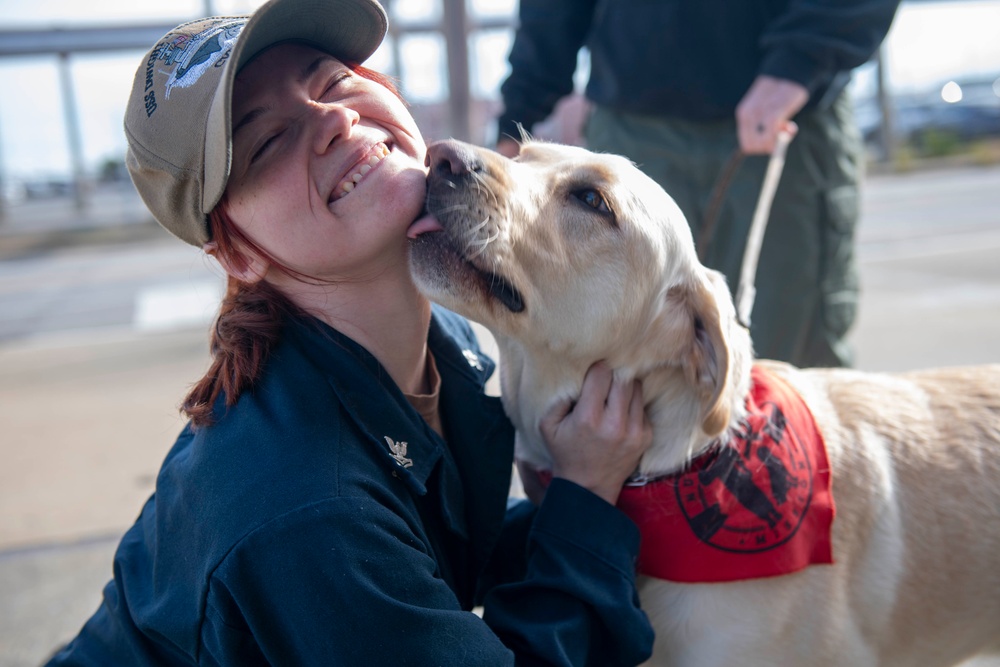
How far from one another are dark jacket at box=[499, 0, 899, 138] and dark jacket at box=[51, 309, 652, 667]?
1525 mm

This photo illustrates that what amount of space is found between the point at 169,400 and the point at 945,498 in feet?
15.3

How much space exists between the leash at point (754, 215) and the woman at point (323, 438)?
0.63 meters

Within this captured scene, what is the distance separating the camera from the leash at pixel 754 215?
2568mm

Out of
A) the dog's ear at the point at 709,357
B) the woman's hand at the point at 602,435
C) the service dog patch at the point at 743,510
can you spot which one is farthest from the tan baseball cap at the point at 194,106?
the service dog patch at the point at 743,510

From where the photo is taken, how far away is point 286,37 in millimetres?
1938

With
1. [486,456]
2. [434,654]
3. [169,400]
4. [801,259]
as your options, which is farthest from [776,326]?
[169,400]

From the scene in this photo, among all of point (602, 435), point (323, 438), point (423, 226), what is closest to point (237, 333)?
point (323, 438)

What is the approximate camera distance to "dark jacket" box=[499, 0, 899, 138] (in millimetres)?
2775

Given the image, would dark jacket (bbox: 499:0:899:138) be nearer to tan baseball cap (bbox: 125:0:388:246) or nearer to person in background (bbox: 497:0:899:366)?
person in background (bbox: 497:0:899:366)

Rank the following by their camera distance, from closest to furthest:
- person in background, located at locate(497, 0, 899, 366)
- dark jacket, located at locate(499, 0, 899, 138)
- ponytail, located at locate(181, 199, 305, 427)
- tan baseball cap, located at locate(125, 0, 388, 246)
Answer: tan baseball cap, located at locate(125, 0, 388, 246)
ponytail, located at locate(181, 199, 305, 427)
dark jacket, located at locate(499, 0, 899, 138)
person in background, located at locate(497, 0, 899, 366)

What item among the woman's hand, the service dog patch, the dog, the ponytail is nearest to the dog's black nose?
the dog

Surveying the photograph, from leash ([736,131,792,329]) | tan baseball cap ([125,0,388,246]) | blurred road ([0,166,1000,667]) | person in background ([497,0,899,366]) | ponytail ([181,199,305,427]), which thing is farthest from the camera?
blurred road ([0,166,1000,667])

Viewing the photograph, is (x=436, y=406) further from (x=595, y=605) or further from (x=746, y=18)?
(x=746, y=18)

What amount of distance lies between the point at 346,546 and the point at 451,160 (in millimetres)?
870
